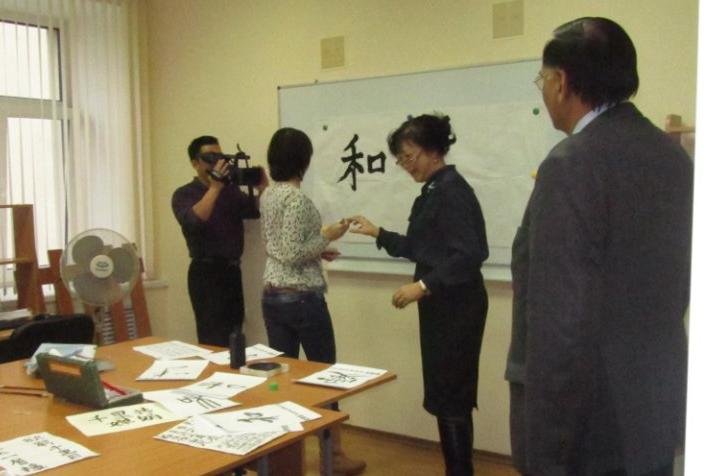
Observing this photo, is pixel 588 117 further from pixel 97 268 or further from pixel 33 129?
pixel 33 129

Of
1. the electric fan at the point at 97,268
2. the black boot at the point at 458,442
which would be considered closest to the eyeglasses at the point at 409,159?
the black boot at the point at 458,442

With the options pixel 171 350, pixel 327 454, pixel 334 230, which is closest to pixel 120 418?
pixel 327 454

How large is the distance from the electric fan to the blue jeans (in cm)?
56

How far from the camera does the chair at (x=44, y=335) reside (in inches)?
104

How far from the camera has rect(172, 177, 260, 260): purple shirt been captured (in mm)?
3721

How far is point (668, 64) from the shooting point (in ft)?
8.99

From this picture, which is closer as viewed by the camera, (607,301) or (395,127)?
(607,301)

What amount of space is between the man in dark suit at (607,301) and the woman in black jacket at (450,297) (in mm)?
1066

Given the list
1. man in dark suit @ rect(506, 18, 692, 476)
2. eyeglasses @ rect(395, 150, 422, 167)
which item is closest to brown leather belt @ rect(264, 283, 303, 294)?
eyeglasses @ rect(395, 150, 422, 167)

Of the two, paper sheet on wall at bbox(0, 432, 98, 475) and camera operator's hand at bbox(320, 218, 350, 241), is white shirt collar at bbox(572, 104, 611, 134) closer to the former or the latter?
paper sheet on wall at bbox(0, 432, 98, 475)

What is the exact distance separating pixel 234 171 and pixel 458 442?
1877 mm

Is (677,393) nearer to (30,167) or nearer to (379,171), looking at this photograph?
(379,171)

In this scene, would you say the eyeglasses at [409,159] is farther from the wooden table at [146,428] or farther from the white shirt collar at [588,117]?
the white shirt collar at [588,117]

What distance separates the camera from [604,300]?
1.21 meters
